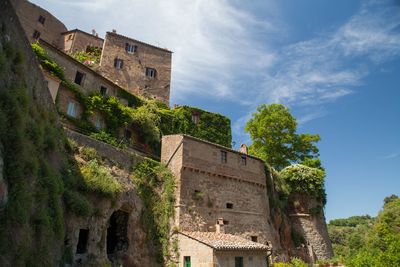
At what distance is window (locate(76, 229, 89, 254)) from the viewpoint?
1470cm

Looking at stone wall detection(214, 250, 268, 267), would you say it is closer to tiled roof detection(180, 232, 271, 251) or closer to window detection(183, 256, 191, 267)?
tiled roof detection(180, 232, 271, 251)

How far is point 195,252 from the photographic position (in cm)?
1788

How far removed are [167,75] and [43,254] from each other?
31.8 meters

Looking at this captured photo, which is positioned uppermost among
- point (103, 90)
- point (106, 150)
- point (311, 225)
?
point (103, 90)

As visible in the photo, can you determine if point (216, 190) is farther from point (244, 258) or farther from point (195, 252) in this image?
point (195, 252)

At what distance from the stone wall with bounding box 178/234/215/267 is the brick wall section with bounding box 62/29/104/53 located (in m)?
30.4

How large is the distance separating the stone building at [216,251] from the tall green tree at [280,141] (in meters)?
18.4

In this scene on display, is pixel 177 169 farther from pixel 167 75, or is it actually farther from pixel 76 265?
pixel 167 75

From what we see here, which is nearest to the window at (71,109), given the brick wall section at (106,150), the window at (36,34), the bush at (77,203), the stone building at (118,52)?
the brick wall section at (106,150)

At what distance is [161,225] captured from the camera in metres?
19.4

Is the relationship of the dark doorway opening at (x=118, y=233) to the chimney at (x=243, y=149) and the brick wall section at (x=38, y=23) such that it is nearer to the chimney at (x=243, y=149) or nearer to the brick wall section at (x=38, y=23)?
the chimney at (x=243, y=149)

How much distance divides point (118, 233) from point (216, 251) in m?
5.73

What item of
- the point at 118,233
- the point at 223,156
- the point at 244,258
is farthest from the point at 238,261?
the point at 223,156

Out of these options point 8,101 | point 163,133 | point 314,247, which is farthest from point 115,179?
point 314,247
